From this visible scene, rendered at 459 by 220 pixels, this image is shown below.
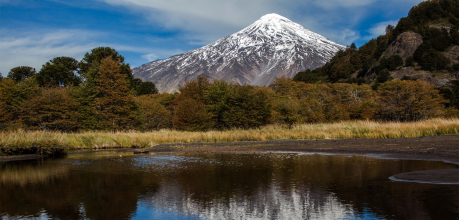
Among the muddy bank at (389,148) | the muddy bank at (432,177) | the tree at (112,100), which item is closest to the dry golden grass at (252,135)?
the muddy bank at (389,148)

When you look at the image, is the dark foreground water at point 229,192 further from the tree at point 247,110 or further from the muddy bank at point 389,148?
the tree at point 247,110

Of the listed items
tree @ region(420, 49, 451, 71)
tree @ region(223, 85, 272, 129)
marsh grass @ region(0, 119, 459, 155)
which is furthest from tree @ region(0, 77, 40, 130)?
tree @ region(420, 49, 451, 71)

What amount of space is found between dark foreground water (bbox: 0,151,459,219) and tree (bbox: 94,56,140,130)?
79.6ft

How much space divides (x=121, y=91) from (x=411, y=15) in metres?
111

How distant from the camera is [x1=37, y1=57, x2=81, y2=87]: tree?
65.9 metres

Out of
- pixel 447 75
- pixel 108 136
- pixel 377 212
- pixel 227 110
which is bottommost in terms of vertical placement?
pixel 377 212

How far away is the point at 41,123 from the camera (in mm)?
32531

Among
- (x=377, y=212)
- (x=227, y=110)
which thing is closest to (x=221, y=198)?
(x=377, y=212)

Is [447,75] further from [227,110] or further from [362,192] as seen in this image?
[362,192]

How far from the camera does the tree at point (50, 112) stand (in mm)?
31781

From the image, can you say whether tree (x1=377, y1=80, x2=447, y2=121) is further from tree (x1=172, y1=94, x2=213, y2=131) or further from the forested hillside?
the forested hillside

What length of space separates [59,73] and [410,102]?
214 feet

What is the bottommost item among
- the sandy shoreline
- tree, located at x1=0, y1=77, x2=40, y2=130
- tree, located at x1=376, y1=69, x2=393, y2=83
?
the sandy shoreline

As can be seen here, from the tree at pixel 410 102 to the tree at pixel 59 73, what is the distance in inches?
2243
